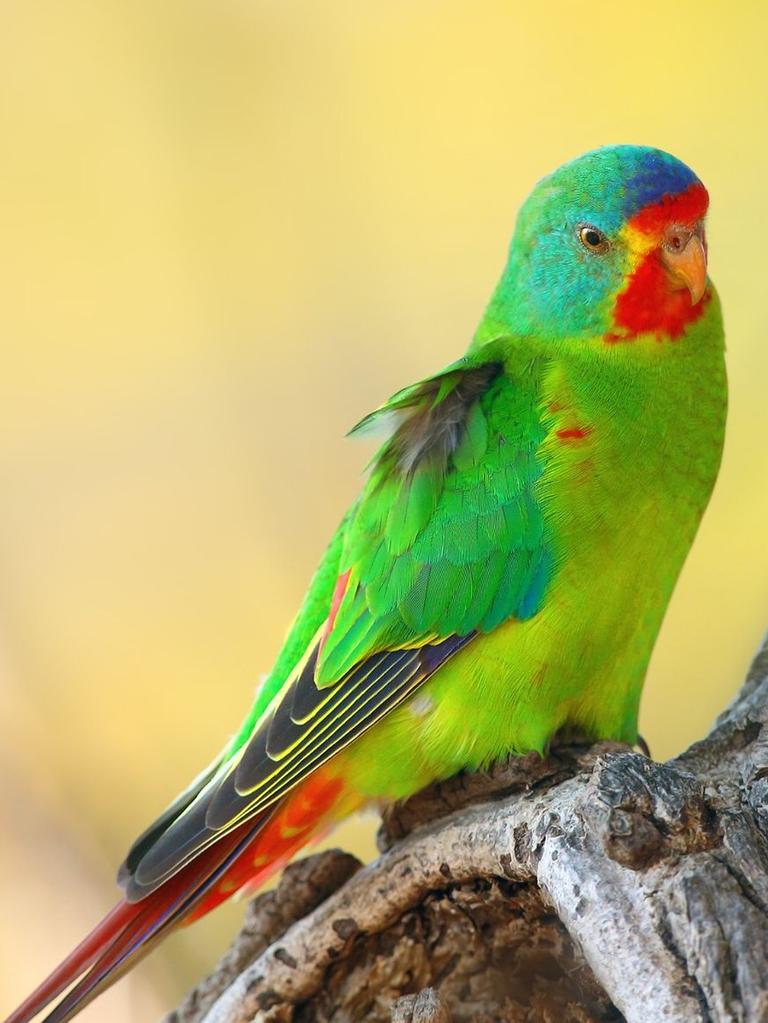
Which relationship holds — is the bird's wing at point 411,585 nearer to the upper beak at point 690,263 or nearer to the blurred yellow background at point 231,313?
the upper beak at point 690,263

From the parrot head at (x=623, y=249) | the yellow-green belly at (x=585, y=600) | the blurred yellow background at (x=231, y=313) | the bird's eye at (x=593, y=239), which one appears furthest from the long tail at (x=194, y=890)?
the blurred yellow background at (x=231, y=313)

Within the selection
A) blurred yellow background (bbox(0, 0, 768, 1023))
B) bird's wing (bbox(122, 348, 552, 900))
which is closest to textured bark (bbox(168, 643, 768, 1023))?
bird's wing (bbox(122, 348, 552, 900))

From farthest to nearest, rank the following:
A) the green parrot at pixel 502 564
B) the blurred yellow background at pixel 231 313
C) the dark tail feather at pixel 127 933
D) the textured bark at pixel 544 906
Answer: the blurred yellow background at pixel 231 313 < the green parrot at pixel 502 564 < the dark tail feather at pixel 127 933 < the textured bark at pixel 544 906

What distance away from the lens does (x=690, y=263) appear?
2.96m

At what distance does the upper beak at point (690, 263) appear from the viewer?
2.95 meters

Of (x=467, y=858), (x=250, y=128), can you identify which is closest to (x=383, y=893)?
(x=467, y=858)

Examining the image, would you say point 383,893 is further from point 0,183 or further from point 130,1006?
point 0,183

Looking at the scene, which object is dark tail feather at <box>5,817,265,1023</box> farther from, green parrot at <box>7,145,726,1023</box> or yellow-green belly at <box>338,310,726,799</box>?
yellow-green belly at <box>338,310,726,799</box>

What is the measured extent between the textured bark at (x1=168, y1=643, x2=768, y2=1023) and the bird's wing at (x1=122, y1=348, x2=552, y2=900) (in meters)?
0.29

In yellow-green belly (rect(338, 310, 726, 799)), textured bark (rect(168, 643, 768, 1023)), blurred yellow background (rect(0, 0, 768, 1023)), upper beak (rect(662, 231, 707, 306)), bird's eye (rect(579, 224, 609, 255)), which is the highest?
blurred yellow background (rect(0, 0, 768, 1023))

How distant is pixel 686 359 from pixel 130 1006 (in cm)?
320

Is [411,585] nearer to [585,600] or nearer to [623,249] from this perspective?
[585,600]

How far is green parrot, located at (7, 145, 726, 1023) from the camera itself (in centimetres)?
278

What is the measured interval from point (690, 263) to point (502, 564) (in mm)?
881
